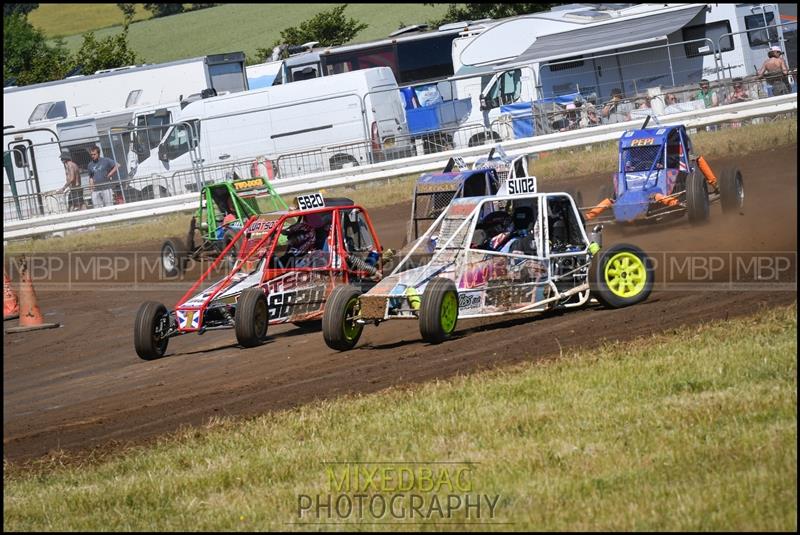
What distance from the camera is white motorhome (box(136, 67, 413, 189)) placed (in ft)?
77.3

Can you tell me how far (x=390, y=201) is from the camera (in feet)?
71.3

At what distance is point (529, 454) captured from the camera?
5.60 metres

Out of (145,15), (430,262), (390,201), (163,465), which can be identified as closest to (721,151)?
(390,201)

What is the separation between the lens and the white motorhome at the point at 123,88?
1176 inches

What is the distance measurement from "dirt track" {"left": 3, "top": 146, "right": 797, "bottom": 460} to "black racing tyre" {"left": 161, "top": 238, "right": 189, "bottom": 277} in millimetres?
3057

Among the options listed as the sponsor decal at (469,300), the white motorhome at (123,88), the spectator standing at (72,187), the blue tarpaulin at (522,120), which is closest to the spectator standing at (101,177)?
the spectator standing at (72,187)

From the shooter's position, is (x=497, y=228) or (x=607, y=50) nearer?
(x=497, y=228)

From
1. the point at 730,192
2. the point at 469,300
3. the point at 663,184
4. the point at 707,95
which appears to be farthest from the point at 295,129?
the point at 469,300

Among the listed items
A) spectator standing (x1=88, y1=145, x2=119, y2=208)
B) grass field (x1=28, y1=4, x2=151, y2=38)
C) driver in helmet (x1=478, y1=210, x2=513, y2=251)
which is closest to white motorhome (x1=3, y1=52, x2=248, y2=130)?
spectator standing (x1=88, y1=145, x2=119, y2=208)

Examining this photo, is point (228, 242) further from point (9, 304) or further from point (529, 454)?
point (529, 454)

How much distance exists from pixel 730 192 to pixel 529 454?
1038 cm

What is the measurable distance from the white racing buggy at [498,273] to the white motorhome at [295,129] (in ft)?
41.2

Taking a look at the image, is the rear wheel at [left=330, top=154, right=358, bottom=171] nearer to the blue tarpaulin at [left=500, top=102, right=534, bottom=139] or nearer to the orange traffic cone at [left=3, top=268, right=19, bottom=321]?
the blue tarpaulin at [left=500, top=102, right=534, bottom=139]

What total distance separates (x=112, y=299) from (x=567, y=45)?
14.8 metres
